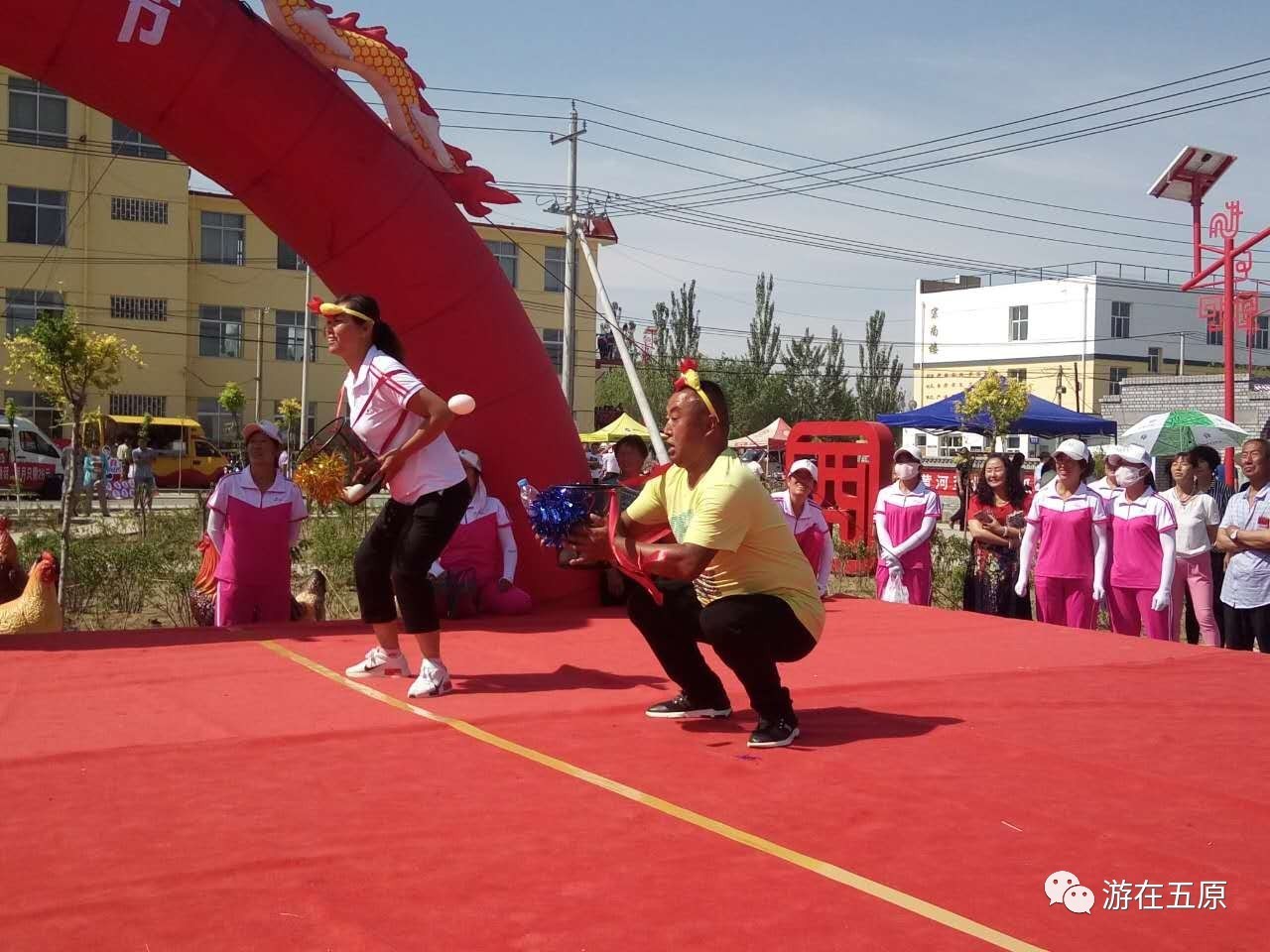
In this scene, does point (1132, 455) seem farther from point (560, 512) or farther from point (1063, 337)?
point (1063, 337)

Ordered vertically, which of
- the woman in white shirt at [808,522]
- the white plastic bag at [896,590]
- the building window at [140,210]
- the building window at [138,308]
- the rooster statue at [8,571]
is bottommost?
the white plastic bag at [896,590]

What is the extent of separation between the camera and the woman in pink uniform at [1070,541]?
24.8ft

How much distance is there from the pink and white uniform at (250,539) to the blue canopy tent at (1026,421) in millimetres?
19764

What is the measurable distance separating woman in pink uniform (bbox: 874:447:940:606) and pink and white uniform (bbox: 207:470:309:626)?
3.73 meters

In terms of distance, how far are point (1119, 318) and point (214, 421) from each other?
134 ft

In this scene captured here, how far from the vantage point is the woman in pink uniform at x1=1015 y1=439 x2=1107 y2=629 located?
7.57m

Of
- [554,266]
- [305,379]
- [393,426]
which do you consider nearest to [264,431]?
[393,426]

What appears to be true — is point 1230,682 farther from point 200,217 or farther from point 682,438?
point 200,217

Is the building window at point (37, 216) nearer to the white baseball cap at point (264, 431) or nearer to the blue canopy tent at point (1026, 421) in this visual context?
the blue canopy tent at point (1026, 421)

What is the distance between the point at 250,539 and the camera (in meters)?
6.84

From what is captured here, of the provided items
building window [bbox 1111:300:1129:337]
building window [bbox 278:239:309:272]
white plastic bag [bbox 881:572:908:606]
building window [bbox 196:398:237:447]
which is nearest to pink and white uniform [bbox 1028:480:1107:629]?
white plastic bag [bbox 881:572:908:606]

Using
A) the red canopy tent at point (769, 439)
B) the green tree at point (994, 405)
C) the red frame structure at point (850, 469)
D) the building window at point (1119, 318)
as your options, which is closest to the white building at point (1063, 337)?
the building window at point (1119, 318)

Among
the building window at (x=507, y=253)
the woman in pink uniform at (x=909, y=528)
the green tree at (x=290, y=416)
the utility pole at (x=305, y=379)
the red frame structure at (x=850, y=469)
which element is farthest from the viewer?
the building window at (x=507, y=253)

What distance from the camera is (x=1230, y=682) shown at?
18.1 ft
